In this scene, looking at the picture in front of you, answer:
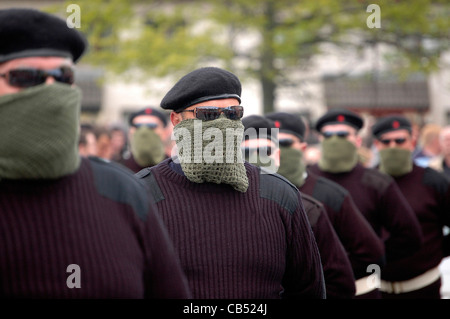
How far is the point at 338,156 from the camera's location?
224 inches

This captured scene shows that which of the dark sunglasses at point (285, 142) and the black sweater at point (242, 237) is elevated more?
the dark sunglasses at point (285, 142)

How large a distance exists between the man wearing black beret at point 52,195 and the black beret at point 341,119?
419 centimetres

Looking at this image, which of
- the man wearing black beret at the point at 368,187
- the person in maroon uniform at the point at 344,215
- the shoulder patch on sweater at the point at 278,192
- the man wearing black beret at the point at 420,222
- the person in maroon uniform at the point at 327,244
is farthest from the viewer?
the man wearing black beret at the point at 420,222

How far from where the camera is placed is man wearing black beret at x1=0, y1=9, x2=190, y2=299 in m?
1.81

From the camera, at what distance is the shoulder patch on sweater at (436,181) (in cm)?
611

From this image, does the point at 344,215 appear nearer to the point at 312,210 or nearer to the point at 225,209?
the point at 312,210

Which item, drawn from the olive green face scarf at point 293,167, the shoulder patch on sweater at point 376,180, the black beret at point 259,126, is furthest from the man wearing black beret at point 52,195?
the shoulder patch on sweater at point 376,180

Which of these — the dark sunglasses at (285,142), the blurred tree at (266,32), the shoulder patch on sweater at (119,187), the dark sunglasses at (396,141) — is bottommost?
the shoulder patch on sweater at (119,187)

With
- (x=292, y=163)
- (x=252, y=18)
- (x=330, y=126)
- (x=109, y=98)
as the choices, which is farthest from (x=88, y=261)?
(x=109, y=98)

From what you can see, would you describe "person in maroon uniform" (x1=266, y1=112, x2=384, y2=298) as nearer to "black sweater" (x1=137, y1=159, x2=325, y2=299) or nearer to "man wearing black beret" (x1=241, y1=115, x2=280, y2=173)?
"man wearing black beret" (x1=241, y1=115, x2=280, y2=173)

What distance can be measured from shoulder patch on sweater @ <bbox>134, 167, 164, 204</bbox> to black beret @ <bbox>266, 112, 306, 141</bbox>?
2056 millimetres

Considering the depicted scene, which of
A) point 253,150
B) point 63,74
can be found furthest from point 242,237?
point 253,150

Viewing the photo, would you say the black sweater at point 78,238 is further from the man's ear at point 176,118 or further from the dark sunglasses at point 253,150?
the dark sunglasses at point 253,150

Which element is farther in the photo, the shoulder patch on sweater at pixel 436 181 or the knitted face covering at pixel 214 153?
the shoulder patch on sweater at pixel 436 181
